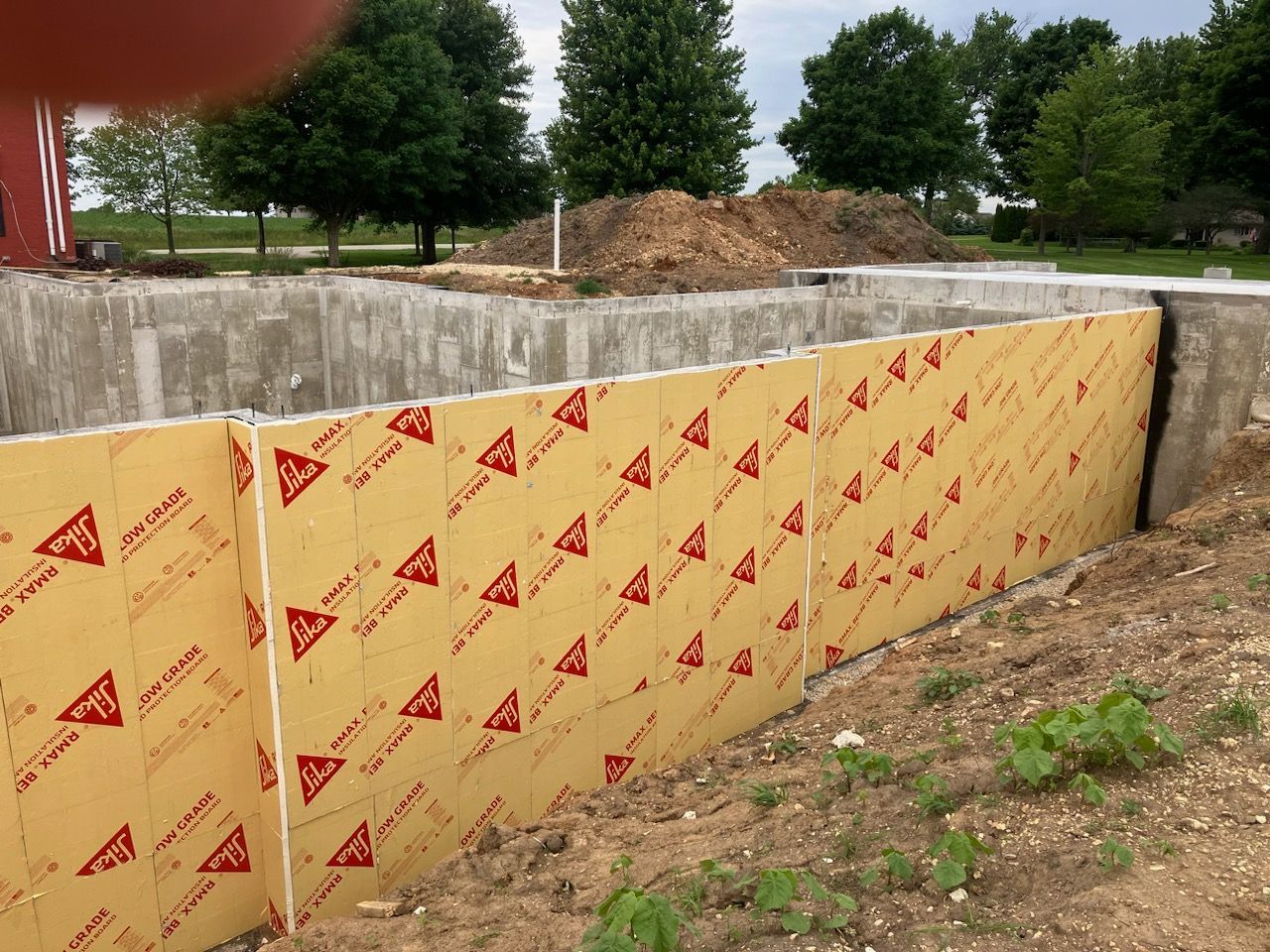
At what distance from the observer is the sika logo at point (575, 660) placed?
624 cm

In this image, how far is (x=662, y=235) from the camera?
22281mm

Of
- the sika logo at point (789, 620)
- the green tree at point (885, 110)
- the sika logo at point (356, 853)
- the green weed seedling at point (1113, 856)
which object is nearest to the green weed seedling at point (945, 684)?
the sika logo at point (789, 620)

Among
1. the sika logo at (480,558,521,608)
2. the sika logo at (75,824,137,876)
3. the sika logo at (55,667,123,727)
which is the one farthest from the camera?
the sika logo at (480,558,521,608)

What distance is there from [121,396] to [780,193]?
1789cm

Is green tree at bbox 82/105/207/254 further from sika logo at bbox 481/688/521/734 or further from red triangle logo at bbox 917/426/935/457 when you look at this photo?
sika logo at bbox 481/688/521/734

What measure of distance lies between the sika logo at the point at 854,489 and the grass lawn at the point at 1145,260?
26.1 m

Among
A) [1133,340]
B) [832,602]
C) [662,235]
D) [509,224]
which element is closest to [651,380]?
[832,602]

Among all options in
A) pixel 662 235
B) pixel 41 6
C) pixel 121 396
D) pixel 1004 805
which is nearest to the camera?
pixel 41 6

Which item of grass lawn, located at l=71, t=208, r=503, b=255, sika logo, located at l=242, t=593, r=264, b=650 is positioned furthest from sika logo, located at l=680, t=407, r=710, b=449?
grass lawn, located at l=71, t=208, r=503, b=255

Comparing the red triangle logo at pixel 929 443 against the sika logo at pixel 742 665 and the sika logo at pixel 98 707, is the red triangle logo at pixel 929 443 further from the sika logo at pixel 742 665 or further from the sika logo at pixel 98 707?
the sika logo at pixel 98 707

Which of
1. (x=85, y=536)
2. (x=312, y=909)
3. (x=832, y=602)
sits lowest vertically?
(x=312, y=909)

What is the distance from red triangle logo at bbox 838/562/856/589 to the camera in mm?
8442

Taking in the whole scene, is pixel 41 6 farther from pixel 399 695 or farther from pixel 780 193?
pixel 780 193

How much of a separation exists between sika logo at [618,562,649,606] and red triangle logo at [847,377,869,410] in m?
2.56
